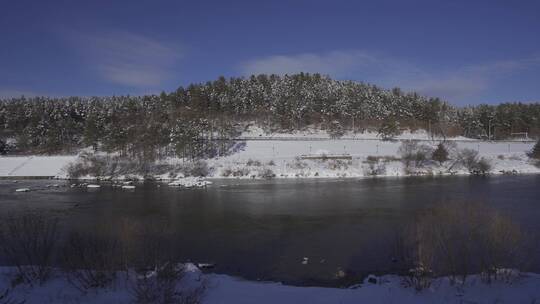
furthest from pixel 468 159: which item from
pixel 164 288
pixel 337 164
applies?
pixel 164 288

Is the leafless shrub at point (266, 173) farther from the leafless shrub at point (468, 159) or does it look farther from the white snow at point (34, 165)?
the white snow at point (34, 165)

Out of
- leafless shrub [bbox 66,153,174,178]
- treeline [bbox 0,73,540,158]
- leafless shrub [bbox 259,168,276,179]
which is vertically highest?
treeline [bbox 0,73,540,158]

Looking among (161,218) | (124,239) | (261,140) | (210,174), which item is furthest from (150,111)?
(124,239)

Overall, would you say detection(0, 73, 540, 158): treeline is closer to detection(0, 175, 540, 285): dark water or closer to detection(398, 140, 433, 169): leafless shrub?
detection(398, 140, 433, 169): leafless shrub

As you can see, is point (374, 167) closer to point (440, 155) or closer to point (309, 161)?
point (309, 161)

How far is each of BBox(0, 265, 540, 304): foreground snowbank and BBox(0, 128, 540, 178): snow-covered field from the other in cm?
3974

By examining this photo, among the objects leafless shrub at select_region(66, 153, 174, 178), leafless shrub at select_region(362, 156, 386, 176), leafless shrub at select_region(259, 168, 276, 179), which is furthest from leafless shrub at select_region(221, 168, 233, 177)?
leafless shrub at select_region(362, 156, 386, 176)

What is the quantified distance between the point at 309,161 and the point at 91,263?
46.2m

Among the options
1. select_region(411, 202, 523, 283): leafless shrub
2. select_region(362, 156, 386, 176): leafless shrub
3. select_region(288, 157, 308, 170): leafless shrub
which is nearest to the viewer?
select_region(411, 202, 523, 283): leafless shrub

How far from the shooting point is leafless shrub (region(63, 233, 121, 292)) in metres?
9.40

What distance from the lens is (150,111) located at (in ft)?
249

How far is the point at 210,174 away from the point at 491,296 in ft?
144

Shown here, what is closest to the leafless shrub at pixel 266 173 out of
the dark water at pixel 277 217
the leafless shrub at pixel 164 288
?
the dark water at pixel 277 217

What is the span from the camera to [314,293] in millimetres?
9625
